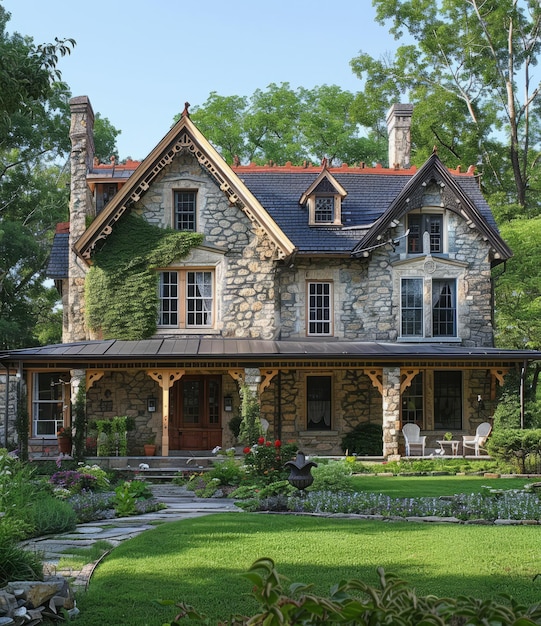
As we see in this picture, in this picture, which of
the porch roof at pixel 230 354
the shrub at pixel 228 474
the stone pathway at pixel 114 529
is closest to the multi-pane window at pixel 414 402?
the porch roof at pixel 230 354

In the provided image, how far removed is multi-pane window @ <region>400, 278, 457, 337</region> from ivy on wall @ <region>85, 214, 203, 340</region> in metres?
6.43

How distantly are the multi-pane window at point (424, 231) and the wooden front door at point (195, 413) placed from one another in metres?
7.20

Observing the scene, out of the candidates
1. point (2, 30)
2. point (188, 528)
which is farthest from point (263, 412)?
point (2, 30)

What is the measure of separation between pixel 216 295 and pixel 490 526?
13080 mm

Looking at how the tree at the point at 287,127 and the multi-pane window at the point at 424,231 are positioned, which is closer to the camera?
the multi-pane window at the point at 424,231

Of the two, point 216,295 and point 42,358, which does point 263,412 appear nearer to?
point 216,295

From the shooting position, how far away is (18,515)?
10000 mm

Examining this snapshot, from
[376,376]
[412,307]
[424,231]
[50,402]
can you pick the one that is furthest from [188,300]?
[424,231]

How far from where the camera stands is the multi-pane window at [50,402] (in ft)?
77.2

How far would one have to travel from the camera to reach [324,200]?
24922mm

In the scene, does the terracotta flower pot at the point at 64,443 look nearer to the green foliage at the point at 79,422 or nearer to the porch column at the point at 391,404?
the green foliage at the point at 79,422

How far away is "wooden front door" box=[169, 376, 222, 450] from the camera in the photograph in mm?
23141

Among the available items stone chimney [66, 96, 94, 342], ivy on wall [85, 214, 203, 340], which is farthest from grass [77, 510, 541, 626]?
stone chimney [66, 96, 94, 342]

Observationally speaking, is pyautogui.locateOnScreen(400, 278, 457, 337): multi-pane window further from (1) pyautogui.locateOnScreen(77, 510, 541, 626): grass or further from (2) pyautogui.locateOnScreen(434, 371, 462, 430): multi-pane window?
(1) pyautogui.locateOnScreen(77, 510, 541, 626): grass
